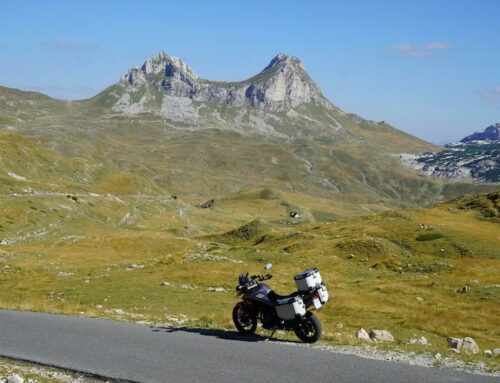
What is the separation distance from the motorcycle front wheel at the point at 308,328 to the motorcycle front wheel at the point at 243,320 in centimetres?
190

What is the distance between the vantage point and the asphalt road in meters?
13.8

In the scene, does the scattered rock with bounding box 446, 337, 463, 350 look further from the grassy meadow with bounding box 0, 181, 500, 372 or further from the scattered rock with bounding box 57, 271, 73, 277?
the scattered rock with bounding box 57, 271, 73, 277

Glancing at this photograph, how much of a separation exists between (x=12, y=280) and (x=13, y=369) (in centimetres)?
3555

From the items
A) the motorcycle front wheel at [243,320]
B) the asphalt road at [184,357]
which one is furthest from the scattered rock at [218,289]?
the motorcycle front wheel at [243,320]

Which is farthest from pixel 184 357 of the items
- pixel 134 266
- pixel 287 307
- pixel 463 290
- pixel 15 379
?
pixel 134 266

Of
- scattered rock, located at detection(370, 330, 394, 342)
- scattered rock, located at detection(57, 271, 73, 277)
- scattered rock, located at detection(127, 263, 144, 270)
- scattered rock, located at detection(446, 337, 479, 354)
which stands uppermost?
scattered rock, located at detection(446, 337, 479, 354)

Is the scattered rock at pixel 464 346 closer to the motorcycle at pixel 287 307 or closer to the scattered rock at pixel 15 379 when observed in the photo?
the motorcycle at pixel 287 307

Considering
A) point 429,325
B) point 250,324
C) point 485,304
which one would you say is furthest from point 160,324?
point 485,304

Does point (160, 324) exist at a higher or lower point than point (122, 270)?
higher

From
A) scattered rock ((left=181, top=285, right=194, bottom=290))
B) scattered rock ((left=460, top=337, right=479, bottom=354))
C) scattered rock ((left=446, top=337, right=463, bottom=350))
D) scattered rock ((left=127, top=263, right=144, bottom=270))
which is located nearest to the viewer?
scattered rock ((left=460, top=337, right=479, bottom=354))

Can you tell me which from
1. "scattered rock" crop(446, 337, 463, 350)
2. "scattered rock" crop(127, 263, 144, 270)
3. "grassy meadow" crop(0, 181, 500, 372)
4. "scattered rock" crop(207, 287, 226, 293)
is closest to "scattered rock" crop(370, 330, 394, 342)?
"grassy meadow" crop(0, 181, 500, 372)

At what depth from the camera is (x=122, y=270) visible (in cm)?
5312

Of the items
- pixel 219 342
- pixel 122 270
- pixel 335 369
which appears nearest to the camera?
pixel 335 369

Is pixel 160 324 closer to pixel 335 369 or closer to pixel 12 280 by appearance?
pixel 335 369
